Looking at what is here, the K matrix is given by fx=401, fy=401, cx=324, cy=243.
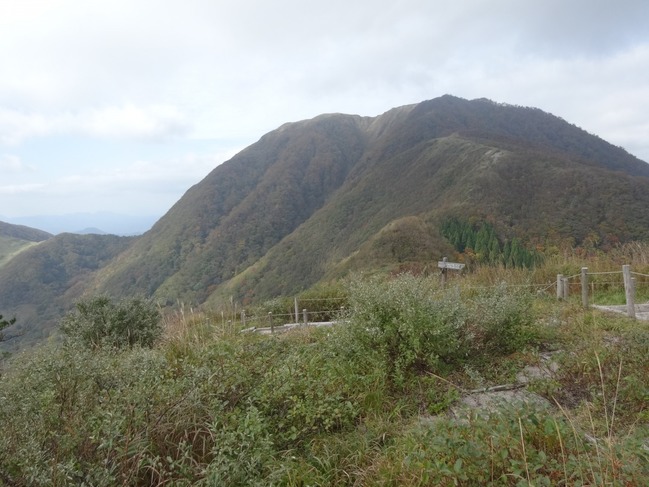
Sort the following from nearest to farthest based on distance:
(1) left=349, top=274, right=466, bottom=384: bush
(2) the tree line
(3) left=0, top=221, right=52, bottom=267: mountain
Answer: (1) left=349, top=274, right=466, bottom=384: bush, (2) the tree line, (3) left=0, top=221, right=52, bottom=267: mountain

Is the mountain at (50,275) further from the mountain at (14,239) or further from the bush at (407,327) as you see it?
→ the bush at (407,327)

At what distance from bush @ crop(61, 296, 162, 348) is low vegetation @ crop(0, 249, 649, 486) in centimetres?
242

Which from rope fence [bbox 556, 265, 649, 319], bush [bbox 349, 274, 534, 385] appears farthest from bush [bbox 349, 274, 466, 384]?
rope fence [bbox 556, 265, 649, 319]

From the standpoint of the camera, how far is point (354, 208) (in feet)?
298

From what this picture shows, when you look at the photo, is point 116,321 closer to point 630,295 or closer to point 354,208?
point 630,295

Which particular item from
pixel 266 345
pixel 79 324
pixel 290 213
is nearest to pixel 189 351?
pixel 266 345

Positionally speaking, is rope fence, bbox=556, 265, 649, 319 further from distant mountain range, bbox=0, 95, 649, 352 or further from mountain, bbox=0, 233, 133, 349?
mountain, bbox=0, 233, 133, 349

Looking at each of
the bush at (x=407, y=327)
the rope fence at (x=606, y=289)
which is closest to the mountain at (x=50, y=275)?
the rope fence at (x=606, y=289)

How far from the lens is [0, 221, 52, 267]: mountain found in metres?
143

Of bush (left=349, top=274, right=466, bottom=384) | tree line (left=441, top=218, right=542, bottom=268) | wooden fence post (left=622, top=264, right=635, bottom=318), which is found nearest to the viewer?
bush (left=349, top=274, right=466, bottom=384)

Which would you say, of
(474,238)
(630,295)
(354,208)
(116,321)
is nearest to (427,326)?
(630,295)

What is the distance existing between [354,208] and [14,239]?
147 meters

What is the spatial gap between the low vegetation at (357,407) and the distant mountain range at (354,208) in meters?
17.5

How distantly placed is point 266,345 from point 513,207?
56.5 meters
